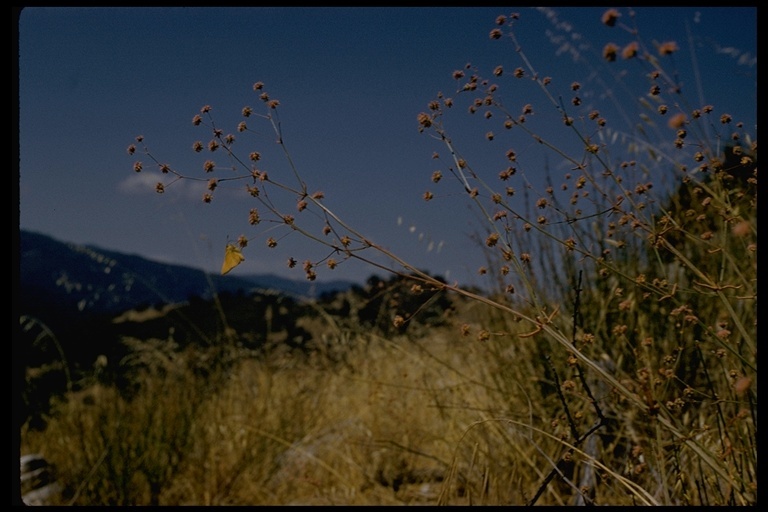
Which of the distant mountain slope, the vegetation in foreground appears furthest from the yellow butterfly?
the distant mountain slope

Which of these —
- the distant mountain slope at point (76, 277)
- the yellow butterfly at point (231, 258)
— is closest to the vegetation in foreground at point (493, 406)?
the yellow butterfly at point (231, 258)

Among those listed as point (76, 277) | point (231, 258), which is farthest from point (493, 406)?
point (76, 277)

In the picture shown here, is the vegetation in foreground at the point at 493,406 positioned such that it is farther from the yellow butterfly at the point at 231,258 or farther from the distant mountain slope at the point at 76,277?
the distant mountain slope at the point at 76,277

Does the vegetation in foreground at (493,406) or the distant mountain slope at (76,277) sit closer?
the vegetation in foreground at (493,406)

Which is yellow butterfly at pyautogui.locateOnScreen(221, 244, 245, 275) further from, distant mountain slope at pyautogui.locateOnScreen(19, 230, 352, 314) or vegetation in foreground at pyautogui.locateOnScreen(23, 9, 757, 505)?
distant mountain slope at pyautogui.locateOnScreen(19, 230, 352, 314)

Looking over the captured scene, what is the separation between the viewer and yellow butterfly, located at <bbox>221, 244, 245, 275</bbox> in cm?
104

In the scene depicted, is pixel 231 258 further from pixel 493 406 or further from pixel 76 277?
pixel 76 277

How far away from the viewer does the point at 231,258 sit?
1.06 metres

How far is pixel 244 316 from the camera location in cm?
918

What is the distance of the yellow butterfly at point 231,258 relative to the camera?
1.04m

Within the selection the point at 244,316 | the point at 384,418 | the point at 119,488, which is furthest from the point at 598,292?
the point at 244,316

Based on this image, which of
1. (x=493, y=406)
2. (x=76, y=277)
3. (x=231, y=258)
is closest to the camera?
(x=231, y=258)
